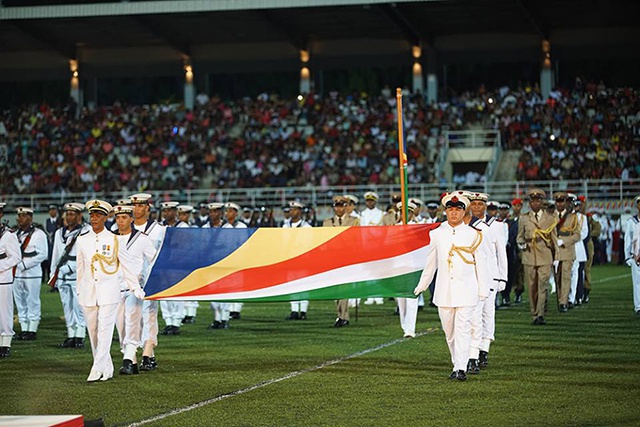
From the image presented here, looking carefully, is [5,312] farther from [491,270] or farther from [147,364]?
[491,270]

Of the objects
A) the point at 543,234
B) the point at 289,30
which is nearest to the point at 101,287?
the point at 543,234

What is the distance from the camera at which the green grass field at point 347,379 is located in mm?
10023

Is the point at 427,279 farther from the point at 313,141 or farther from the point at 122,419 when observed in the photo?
the point at 313,141

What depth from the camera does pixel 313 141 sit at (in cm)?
4194

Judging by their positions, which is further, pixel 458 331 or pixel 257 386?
pixel 257 386

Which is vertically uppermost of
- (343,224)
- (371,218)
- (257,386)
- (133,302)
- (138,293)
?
(371,218)

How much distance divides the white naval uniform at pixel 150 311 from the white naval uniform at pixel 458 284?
333cm

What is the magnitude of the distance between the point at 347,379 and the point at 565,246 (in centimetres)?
896

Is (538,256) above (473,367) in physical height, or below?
above

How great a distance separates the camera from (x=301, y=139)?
139ft

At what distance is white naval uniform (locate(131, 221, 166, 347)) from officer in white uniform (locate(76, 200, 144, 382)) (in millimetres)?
894

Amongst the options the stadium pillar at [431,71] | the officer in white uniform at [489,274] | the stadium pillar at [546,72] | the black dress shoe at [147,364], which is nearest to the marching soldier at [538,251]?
the officer in white uniform at [489,274]

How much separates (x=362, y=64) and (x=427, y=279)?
3390 cm

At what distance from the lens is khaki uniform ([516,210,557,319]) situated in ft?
58.6
